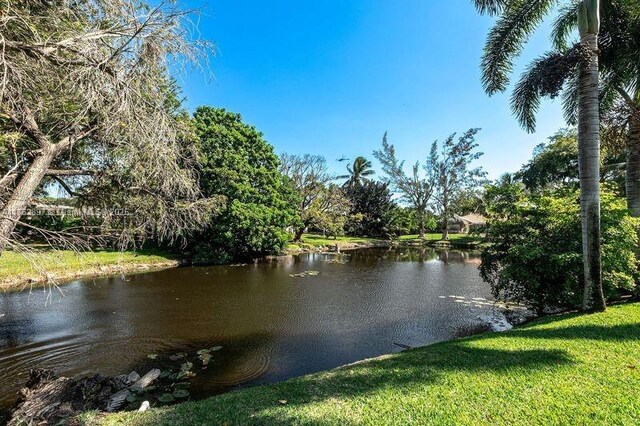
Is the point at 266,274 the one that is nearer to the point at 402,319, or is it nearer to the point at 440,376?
the point at 402,319

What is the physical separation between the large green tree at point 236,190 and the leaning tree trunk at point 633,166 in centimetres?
1774

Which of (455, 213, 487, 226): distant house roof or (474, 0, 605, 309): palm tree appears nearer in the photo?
(474, 0, 605, 309): palm tree

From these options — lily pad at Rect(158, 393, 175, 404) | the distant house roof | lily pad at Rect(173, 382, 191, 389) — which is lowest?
lily pad at Rect(173, 382, 191, 389)

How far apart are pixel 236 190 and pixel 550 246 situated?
17.3 meters

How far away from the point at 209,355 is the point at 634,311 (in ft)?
31.4

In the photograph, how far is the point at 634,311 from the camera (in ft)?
22.7

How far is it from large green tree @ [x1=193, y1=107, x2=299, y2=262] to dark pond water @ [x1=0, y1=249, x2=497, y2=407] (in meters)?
4.72

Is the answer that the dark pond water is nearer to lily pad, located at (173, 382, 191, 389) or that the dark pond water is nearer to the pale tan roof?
lily pad, located at (173, 382, 191, 389)

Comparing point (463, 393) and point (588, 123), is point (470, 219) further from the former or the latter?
point (463, 393)

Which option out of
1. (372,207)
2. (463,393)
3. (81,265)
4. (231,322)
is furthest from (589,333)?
(372,207)

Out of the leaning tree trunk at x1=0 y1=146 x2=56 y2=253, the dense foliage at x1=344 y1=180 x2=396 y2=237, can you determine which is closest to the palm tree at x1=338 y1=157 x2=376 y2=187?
the dense foliage at x1=344 y1=180 x2=396 y2=237

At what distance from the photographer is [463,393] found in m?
3.96

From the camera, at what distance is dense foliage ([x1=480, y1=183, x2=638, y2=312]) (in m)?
7.95

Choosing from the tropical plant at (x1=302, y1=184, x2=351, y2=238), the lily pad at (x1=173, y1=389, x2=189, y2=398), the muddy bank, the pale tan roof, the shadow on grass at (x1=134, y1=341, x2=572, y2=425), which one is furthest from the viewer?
the pale tan roof
